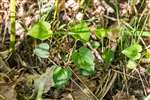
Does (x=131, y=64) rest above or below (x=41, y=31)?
below

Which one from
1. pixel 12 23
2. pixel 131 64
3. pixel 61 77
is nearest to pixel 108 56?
pixel 131 64

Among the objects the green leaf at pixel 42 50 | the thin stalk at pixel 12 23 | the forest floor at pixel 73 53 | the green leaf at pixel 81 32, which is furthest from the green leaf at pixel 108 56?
the thin stalk at pixel 12 23

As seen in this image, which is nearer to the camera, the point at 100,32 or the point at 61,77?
the point at 61,77

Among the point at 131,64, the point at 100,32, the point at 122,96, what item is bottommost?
the point at 122,96

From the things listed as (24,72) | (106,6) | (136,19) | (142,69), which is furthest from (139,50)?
(24,72)

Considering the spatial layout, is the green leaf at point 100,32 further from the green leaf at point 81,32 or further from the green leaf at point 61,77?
the green leaf at point 61,77

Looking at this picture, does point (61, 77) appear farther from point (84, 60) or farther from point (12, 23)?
point (12, 23)
